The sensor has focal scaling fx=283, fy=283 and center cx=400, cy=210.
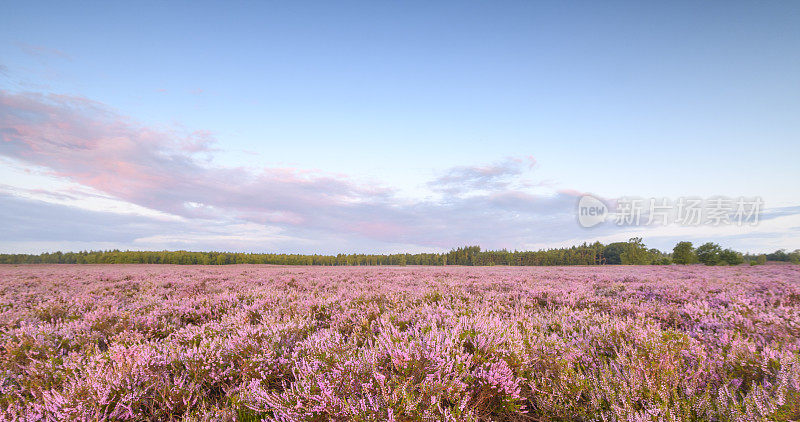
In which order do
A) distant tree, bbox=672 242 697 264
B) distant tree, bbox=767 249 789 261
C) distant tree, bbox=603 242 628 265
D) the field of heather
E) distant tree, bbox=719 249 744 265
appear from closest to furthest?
the field of heather → distant tree, bbox=719 249 744 265 → distant tree, bbox=672 242 697 264 → distant tree, bbox=767 249 789 261 → distant tree, bbox=603 242 628 265

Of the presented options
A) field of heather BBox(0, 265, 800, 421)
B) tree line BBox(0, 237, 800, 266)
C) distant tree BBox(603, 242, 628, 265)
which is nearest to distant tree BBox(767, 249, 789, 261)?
tree line BBox(0, 237, 800, 266)

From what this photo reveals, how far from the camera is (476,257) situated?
122188 millimetres

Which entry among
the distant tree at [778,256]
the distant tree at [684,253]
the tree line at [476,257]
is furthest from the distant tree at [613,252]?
the distant tree at [778,256]

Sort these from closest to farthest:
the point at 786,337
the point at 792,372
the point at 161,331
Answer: the point at 792,372, the point at 786,337, the point at 161,331

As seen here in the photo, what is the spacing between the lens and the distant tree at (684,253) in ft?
206

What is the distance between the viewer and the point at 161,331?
451cm

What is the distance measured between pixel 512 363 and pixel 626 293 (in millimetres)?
7084

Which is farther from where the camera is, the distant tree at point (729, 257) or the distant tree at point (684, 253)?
the distant tree at point (684, 253)

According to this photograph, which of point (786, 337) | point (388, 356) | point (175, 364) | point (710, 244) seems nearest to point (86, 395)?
point (175, 364)

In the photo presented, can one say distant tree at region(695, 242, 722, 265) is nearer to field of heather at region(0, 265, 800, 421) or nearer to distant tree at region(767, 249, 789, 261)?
distant tree at region(767, 249, 789, 261)

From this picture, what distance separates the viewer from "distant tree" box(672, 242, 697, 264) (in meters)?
62.8

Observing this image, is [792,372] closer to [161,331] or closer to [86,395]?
[86,395]

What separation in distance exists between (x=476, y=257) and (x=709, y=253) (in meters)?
71.3

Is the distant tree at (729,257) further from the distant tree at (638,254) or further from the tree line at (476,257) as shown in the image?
the distant tree at (638,254)
